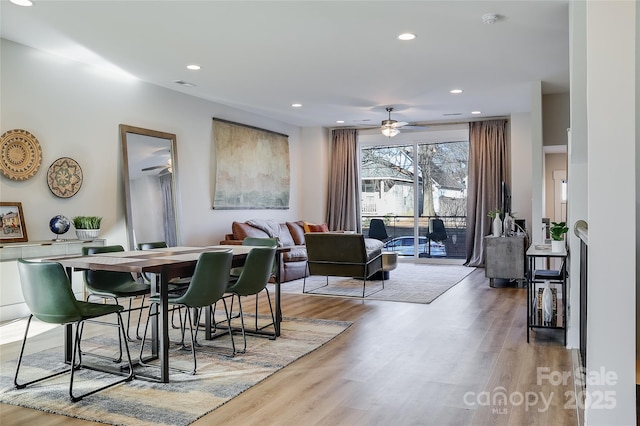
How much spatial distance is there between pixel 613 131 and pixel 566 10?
2697 millimetres

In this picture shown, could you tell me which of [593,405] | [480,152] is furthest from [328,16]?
[480,152]

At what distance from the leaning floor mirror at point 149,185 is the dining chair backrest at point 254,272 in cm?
293

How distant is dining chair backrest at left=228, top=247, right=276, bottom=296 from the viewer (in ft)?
13.3

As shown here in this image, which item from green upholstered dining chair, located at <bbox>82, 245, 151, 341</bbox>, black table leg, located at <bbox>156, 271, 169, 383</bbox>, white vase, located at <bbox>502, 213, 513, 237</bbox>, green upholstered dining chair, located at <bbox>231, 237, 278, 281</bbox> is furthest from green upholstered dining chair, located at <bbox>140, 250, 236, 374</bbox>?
white vase, located at <bbox>502, 213, 513, 237</bbox>

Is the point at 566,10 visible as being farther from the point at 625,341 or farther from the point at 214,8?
the point at 625,341

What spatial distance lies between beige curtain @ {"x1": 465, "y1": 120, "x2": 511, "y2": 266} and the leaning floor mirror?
221 inches

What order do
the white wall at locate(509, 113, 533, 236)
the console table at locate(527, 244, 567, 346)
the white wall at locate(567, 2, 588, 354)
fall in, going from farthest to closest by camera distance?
1. the white wall at locate(509, 113, 533, 236)
2. the console table at locate(527, 244, 567, 346)
3. the white wall at locate(567, 2, 588, 354)

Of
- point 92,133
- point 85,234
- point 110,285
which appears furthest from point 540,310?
point 92,133

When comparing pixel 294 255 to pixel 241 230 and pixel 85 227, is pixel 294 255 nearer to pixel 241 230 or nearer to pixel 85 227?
pixel 241 230

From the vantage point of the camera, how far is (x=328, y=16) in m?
4.50

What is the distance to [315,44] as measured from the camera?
207 inches

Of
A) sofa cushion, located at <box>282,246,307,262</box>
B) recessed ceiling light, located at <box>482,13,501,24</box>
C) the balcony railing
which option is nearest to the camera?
recessed ceiling light, located at <box>482,13,501,24</box>

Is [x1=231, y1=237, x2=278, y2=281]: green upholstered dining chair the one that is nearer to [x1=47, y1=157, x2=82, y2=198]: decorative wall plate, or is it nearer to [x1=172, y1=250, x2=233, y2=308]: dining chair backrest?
[x1=172, y1=250, x2=233, y2=308]: dining chair backrest

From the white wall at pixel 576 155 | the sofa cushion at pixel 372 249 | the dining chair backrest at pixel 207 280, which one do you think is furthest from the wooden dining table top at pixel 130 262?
the sofa cushion at pixel 372 249
